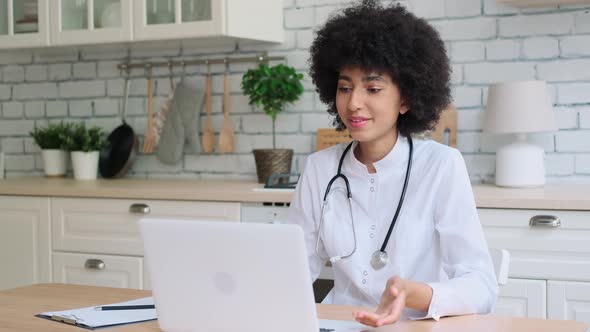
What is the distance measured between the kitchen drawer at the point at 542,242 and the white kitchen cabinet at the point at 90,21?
169 centimetres

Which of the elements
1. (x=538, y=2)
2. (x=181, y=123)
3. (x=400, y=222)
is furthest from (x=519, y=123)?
(x=181, y=123)

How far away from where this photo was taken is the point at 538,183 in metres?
2.99

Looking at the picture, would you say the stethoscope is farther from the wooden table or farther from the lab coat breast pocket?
the wooden table

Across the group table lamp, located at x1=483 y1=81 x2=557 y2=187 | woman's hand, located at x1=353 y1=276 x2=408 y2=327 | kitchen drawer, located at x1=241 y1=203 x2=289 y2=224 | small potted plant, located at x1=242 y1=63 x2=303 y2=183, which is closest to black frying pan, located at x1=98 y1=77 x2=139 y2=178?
small potted plant, located at x1=242 y1=63 x2=303 y2=183

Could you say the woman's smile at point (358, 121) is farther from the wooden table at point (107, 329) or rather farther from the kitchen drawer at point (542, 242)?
the kitchen drawer at point (542, 242)

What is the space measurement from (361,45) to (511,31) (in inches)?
58.9

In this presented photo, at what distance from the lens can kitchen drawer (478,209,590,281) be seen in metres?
2.59

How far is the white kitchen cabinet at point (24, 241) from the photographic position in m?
3.50

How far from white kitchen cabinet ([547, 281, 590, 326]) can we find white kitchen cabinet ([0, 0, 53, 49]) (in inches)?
92.6

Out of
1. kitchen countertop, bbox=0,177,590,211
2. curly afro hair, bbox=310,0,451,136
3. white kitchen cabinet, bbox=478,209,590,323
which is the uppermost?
curly afro hair, bbox=310,0,451,136

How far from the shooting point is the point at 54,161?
13.2 ft

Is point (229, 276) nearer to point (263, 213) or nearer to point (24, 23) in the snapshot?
point (263, 213)

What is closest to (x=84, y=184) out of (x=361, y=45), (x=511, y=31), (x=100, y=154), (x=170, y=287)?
(x=100, y=154)

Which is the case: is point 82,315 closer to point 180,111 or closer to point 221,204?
point 221,204
